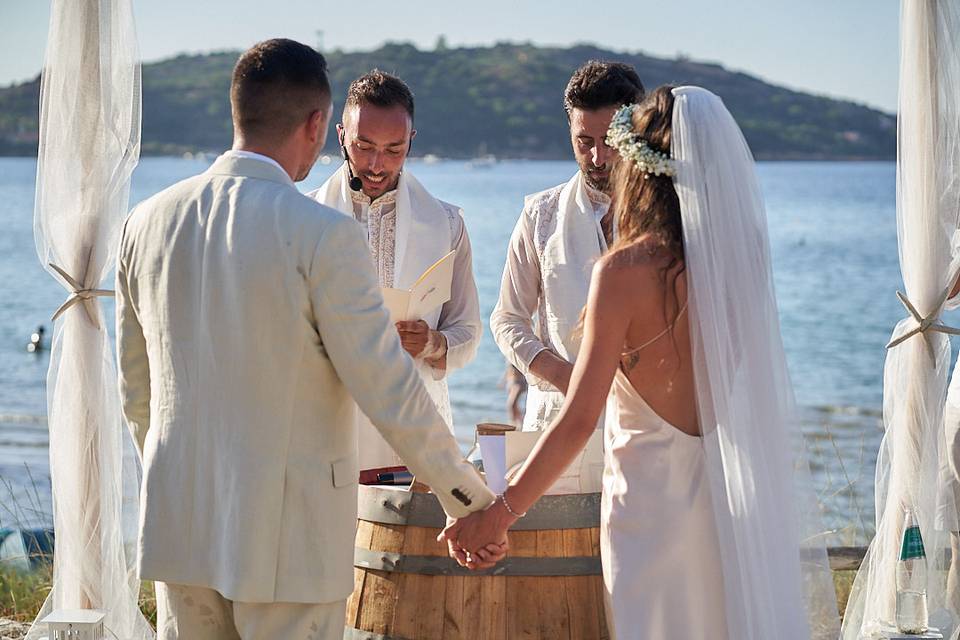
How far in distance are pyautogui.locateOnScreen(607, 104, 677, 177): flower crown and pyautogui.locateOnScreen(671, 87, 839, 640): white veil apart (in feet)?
0.12

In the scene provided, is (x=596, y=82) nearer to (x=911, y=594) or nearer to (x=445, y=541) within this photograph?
(x=445, y=541)

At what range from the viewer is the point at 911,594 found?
4.18m

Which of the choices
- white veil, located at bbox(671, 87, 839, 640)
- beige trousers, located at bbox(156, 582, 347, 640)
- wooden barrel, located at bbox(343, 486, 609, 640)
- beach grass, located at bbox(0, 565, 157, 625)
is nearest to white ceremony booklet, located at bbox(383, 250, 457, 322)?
wooden barrel, located at bbox(343, 486, 609, 640)

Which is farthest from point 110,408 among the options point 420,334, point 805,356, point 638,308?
point 805,356

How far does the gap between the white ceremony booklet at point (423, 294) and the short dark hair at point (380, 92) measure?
2.03ft

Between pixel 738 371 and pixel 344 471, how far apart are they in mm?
986

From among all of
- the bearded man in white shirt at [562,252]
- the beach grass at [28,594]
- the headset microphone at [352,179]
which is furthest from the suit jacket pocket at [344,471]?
the beach grass at [28,594]

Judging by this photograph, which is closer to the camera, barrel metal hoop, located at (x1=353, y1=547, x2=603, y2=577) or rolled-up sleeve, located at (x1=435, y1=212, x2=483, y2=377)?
barrel metal hoop, located at (x1=353, y1=547, x2=603, y2=577)

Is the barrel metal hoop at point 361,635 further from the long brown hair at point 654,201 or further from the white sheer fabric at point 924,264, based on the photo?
the white sheer fabric at point 924,264

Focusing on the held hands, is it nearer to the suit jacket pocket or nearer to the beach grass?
the suit jacket pocket

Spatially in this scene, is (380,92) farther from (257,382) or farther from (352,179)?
(257,382)

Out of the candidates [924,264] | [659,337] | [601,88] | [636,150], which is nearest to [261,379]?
[659,337]

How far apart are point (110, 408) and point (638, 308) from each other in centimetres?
234

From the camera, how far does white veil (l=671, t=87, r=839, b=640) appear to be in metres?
3.02
